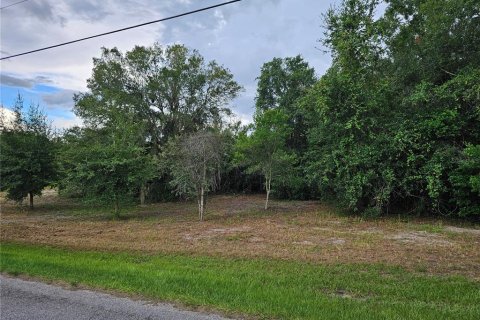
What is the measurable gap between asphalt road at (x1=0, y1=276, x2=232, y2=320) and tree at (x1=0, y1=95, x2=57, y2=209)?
55.9 ft

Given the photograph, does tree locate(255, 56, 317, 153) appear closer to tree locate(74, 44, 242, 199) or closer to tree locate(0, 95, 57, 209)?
tree locate(74, 44, 242, 199)

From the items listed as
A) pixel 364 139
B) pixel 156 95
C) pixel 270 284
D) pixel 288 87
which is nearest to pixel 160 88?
pixel 156 95

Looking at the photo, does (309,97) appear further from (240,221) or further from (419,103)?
(240,221)

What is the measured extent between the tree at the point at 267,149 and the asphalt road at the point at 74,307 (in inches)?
605

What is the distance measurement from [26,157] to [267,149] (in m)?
13.2

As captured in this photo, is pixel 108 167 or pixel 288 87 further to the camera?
pixel 288 87

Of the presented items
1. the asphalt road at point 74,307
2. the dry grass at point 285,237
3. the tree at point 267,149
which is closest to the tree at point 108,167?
the dry grass at point 285,237

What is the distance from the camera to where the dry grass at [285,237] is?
8.70 meters

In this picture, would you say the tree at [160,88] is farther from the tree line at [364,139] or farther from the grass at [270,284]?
the grass at [270,284]

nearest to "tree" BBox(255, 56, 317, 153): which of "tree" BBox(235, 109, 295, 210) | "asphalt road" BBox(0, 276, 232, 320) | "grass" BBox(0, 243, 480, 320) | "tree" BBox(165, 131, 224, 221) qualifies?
"tree" BBox(235, 109, 295, 210)

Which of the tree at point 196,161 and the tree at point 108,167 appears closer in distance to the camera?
the tree at point 196,161

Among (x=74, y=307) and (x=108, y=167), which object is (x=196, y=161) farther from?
(x=74, y=307)

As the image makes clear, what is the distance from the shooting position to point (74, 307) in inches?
187

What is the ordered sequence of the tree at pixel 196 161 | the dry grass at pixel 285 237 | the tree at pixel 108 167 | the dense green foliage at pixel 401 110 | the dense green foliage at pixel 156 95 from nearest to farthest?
the dry grass at pixel 285 237
the dense green foliage at pixel 401 110
the tree at pixel 196 161
the tree at pixel 108 167
the dense green foliage at pixel 156 95
